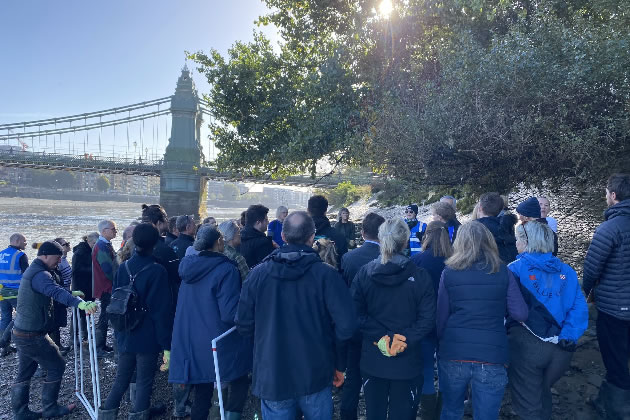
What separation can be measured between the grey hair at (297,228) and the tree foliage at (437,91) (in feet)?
18.0

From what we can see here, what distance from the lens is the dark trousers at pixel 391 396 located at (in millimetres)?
2830

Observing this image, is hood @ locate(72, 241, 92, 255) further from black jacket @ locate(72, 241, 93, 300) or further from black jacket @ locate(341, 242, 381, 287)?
black jacket @ locate(341, 242, 381, 287)

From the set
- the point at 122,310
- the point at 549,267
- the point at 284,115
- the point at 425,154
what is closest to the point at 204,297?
the point at 122,310

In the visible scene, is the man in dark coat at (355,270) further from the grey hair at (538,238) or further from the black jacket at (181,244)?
the black jacket at (181,244)

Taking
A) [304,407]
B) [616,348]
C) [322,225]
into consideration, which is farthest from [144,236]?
[616,348]

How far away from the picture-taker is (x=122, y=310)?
348 cm

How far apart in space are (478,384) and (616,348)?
1.68m

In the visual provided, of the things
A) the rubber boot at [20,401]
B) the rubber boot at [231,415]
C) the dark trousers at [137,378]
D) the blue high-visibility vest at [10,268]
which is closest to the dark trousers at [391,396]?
the rubber boot at [231,415]

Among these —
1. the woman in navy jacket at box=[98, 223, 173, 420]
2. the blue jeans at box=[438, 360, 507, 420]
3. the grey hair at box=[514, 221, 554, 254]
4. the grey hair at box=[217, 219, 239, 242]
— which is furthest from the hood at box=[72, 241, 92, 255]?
the grey hair at box=[514, 221, 554, 254]

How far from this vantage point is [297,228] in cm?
266

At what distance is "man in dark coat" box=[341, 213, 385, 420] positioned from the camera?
3.41 m

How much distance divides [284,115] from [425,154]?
13.9 ft

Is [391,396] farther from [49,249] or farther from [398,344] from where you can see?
[49,249]

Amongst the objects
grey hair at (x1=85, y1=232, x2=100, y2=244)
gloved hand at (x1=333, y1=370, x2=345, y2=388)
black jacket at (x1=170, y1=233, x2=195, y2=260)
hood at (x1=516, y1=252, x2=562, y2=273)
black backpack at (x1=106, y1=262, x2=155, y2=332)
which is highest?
hood at (x1=516, y1=252, x2=562, y2=273)
